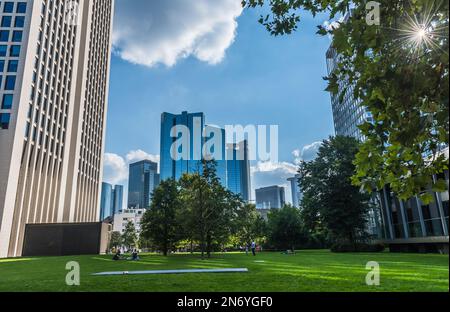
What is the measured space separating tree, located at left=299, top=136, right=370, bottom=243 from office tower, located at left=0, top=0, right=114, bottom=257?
4499 cm

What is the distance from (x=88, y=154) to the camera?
78.8 m

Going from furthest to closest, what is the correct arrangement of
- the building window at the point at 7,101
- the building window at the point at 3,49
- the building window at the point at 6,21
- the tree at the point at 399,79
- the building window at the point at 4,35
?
1. the building window at the point at 6,21
2. the building window at the point at 4,35
3. the building window at the point at 3,49
4. the building window at the point at 7,101
5. the tree at the point at 399,79

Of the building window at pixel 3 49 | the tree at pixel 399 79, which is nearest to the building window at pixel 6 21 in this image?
the building window at pixel 3 49

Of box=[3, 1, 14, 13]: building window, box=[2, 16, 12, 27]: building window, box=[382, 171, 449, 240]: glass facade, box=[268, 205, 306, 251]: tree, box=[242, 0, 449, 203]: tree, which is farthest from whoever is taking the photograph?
box=[268, 205, 306, 251]: tree

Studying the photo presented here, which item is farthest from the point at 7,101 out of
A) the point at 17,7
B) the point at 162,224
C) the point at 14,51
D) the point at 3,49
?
the point at 162,224

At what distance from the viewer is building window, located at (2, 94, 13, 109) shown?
50344 millimetres

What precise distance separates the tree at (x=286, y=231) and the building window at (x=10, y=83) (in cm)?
5420

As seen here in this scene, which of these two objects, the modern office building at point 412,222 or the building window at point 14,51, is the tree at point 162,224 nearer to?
the modern office building at point 412,222

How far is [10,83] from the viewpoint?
5141 centimetres

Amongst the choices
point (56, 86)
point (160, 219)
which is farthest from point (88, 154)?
point (160, 219)

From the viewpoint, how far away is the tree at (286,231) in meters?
67.5

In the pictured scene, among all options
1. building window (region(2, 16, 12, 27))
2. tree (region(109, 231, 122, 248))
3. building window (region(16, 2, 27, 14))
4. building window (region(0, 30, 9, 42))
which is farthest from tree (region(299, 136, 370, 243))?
tree (region(109, 231, 122, 248))

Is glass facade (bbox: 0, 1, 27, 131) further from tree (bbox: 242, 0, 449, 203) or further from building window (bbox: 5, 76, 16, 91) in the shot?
tree (bbox: 242, 0, 449, 203)

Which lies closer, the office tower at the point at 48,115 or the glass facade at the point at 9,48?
the office tower at the point at 48,115
